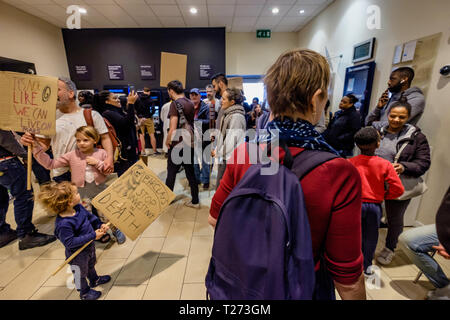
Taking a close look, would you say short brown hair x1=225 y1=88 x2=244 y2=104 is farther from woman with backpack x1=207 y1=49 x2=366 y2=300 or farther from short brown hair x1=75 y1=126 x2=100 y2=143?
woman with backpack x1=207 y1=49 x2=366 y2=300

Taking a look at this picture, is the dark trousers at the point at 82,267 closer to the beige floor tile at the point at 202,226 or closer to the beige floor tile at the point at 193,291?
the beige floor tile at the point at 193,291

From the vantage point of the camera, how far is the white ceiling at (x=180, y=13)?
4246 millimetres

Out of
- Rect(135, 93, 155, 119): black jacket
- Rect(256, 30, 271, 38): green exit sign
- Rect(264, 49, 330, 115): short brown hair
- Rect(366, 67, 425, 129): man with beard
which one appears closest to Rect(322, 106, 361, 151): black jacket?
Rect(366, 67, 425, 129): man with beard

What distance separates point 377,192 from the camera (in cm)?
157

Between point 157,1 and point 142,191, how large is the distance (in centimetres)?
429

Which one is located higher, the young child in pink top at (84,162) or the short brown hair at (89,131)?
the short brown hair at (89,131)

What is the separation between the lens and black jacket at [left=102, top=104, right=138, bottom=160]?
2617mm

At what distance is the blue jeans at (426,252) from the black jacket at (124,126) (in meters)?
3.15

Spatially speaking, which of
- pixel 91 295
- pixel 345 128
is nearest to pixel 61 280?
pixel 91 295

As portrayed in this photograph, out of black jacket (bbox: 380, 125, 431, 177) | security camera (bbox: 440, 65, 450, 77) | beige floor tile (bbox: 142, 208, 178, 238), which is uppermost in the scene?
security camera (bbox: 440, 65, 450, 77)

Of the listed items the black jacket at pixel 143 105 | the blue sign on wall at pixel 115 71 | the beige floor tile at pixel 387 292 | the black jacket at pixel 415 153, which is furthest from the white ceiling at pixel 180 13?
the beige floor tile at pixel 387 292

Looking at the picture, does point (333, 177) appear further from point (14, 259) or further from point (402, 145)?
point (14, 259)

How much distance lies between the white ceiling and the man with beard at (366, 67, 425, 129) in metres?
3.05

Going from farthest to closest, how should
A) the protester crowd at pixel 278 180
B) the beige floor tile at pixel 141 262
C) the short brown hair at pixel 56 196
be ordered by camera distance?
the beige floor tile at pixel 141 262 < the short brown hair at pixel 56 196 < the protester crowd at pixel 278 180
